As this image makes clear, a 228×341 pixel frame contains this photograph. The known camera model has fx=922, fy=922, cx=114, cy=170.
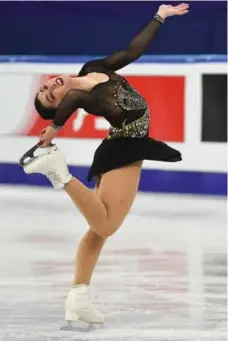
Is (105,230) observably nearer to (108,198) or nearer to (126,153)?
(108,198)

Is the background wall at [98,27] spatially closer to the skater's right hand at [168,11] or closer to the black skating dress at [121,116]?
the skater's right hand at [168,11]

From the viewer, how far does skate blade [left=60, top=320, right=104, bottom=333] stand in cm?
353

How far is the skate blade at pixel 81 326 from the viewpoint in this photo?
353cm

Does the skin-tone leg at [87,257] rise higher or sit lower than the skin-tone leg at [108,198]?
lower

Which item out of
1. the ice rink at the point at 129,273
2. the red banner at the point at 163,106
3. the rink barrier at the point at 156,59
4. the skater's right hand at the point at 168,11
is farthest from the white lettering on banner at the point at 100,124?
the skater's right hand at the point at 168,11

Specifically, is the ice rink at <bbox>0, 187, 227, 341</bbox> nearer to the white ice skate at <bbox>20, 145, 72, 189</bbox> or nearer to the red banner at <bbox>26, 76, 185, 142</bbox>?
the white ice skate at <bbox>20, 145, 72, 189</bbox>

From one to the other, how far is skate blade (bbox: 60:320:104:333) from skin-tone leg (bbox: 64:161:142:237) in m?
0.37

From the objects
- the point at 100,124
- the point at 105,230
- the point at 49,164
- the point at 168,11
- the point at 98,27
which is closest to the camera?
the point at 49,164

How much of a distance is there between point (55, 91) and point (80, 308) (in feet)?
2.76

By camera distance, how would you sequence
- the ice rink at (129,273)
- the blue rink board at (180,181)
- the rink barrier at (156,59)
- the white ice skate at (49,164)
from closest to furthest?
1. the white ice skate at (49,164)
2. the ice rink at (129,273)
3. the rink barrier at (156,59)
4. the blue rink board at (180,181)

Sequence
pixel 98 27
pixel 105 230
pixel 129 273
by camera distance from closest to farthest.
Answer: pixel 105 230, pixel 129 273, pixel 98 27

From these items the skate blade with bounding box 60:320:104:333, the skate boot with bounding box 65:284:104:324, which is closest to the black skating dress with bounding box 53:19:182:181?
the skate boot with bounding box 65:284:104:324

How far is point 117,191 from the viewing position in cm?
352

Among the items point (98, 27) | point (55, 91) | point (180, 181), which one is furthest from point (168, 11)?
point (98, 27)
